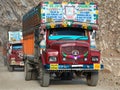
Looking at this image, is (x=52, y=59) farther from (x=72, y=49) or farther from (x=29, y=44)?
(x=29, y=44)

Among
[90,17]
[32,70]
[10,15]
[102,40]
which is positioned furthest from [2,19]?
[90,17]

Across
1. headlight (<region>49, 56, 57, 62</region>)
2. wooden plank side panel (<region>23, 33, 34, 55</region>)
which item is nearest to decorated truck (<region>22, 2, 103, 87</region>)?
headlight (<region>49, 56, 57, 62</region>)

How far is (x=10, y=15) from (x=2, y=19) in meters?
1.14

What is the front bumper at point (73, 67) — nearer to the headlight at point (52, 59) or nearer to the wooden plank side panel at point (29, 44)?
the headlight at point (52, 59)

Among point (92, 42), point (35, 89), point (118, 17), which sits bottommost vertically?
point (35, 89)

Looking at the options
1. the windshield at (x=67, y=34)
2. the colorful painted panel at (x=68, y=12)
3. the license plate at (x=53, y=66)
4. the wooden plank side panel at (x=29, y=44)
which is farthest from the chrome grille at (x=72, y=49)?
the wooden plank side panel at (x=29, y=44)

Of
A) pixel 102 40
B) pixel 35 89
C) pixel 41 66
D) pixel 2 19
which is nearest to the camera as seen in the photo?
pixel 35 89

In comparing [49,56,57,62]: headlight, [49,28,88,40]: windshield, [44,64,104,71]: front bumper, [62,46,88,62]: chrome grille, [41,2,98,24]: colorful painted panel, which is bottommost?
[44,64,104,71]: front bumper

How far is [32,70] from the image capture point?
20.6 m

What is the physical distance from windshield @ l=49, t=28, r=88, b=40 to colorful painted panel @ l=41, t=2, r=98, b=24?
0.41 m

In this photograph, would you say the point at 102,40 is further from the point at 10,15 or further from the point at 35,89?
the point at 35,89

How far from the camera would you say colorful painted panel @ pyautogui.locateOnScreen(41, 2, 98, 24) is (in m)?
16.8

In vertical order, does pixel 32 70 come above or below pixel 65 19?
below

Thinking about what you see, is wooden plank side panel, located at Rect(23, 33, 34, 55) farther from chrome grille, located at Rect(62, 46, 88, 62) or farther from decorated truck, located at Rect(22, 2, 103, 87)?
chrome grille, located at Rect(62, 46, 88, 62)
